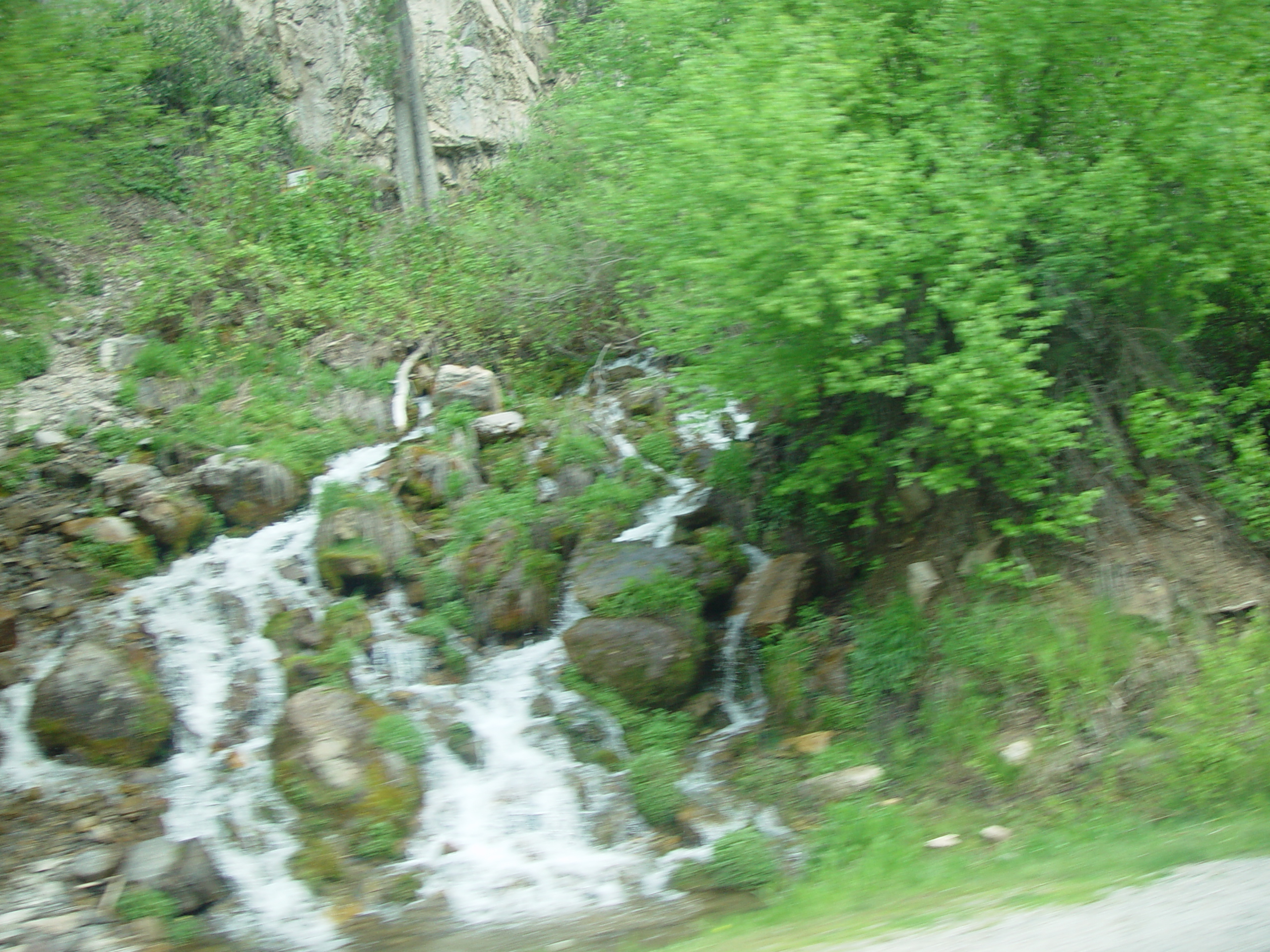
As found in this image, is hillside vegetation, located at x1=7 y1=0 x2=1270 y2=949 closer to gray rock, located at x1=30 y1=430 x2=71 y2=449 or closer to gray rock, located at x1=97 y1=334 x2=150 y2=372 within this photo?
gray rock, located at x1=30 y1=430 x2=71 y2=449

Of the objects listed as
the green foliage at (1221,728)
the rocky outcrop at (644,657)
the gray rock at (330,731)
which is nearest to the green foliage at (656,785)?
the rocky outcrop at (644,657)

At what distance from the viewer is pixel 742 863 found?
24.1ft

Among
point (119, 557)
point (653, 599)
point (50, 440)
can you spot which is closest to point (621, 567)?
point (653, 599)

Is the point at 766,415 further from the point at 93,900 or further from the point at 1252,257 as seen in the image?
the point at 93,900

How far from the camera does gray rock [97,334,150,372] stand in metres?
15.5

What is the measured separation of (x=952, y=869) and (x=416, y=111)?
1891 centimetres

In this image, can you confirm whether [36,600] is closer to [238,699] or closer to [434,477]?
[238,699]

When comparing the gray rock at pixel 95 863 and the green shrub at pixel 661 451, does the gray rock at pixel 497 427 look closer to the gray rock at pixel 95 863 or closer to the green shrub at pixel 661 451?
the green shrub at pixel 661 451

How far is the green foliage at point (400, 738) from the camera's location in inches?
355

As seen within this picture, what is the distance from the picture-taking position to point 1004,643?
810cm

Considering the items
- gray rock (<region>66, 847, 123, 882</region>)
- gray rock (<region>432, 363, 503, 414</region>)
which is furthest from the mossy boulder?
gray rock (<region>432, 363, 503, 414</region>)

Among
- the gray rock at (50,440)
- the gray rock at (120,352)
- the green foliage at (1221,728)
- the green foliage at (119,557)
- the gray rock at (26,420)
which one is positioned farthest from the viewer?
the gray rock at (120,352)

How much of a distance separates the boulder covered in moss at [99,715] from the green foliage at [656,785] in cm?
484

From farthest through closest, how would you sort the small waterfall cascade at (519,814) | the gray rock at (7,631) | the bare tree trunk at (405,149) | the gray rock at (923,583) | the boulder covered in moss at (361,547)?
the bare tree trunk at (405,149) → the boulder covered in moss at (361,547) → the gray rock at (7,631) → the gray rock at (923,583) → the small waterfall cascade at (519,814)
